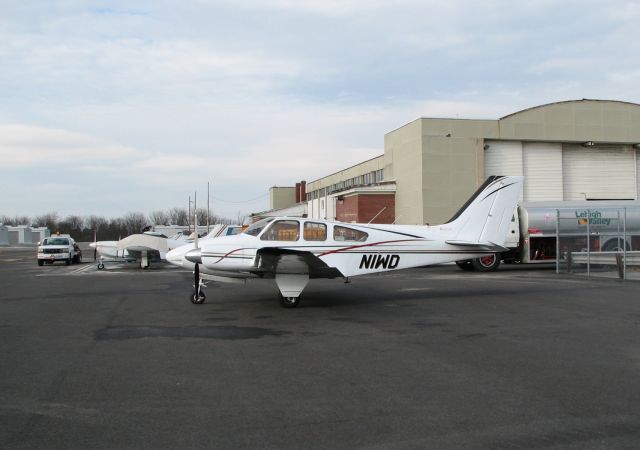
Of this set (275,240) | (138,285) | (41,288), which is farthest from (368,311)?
(41,288)

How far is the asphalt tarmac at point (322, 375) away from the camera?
4945 mm

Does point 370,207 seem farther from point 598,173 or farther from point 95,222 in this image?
point 95,222

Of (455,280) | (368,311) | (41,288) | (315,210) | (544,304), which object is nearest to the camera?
(368,311)

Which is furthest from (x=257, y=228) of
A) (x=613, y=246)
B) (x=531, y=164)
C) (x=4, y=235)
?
(x=4, y=235)

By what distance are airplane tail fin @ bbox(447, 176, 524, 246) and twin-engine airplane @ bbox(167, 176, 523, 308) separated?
0.10 feet

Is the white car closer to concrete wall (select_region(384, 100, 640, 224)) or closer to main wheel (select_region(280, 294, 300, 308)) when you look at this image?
concrete wall (select_region(384, 100, 640, 224))

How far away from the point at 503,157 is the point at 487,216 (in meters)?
26.6

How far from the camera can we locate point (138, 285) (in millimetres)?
19781

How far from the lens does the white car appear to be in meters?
34.1

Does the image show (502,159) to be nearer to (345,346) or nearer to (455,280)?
(455,280)

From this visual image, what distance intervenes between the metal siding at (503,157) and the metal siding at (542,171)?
0.66 m

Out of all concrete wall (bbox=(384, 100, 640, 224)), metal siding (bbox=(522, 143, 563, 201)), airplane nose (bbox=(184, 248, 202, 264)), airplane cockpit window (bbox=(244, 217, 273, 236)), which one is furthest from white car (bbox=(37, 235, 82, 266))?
metal siding (bbox=(522, 143, 563, 201))

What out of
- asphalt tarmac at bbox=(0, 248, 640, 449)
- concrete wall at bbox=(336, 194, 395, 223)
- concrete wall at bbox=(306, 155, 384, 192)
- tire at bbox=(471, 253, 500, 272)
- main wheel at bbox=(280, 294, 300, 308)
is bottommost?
asphalt tarmac at bbox=(0, 248, 640, 449)

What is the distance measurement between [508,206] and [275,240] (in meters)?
6.93
